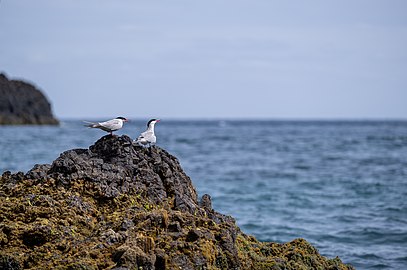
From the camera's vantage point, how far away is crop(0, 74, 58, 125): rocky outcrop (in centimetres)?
10544

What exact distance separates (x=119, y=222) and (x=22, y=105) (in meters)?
108

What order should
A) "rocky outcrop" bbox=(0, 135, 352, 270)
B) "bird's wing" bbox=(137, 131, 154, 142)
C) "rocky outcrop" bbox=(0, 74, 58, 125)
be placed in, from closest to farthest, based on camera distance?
"rocky outcrop" bbox=(0, 135, 352, 270), "bird's wing" bbox=(137, 131, 154, 142), "rocky outcrop" bbox=(0, 74, 58, 125)

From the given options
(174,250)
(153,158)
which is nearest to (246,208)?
(153,158)

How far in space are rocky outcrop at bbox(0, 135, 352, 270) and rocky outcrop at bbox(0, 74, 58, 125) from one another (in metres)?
99.6

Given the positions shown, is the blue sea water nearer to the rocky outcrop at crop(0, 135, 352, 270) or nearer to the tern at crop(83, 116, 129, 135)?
the rocky outcrop at crop(0, 135, 352, 270)

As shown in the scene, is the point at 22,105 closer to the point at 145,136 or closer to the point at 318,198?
the point at 318,198

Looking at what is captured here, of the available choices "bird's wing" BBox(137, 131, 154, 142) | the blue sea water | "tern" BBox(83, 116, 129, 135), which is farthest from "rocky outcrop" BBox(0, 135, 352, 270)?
the blue sea water

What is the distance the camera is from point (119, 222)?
724 centimetres

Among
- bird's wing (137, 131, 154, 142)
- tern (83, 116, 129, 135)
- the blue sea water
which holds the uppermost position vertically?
tern (83, 116, 129, 135)

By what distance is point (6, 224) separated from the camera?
7.23 metres

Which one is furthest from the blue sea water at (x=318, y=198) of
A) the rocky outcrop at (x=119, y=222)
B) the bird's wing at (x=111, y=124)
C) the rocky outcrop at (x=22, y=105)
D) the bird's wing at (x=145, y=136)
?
the rocky outcrop at (x=22, y=105)

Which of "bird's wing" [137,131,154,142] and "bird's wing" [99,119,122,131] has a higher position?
"bird's wing" [99,119,122,131]

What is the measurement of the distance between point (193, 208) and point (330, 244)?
23.1 ft

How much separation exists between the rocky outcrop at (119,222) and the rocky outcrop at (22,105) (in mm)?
99587
